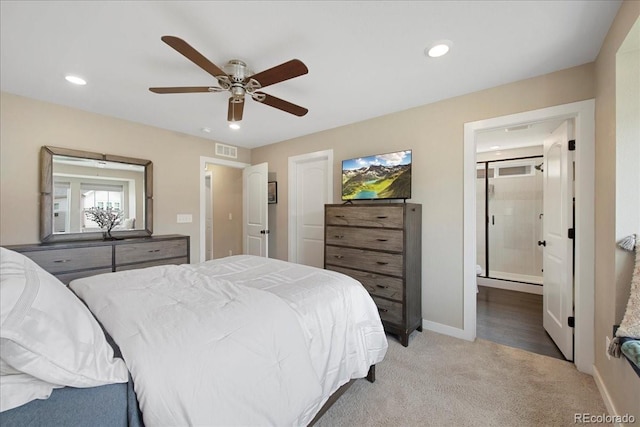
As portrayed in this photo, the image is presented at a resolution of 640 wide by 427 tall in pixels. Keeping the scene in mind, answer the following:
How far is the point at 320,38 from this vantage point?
68.8 inches

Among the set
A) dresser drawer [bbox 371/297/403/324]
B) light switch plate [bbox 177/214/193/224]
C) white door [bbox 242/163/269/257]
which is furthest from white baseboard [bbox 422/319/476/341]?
light switch plate [bbox 177/214/193/224]

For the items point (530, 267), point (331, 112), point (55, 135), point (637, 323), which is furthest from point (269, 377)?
point (530, 267)

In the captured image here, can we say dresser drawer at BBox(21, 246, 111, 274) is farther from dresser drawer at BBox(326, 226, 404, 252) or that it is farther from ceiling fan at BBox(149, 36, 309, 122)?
dresser drawer at BBox(326, 226, 404, 252)

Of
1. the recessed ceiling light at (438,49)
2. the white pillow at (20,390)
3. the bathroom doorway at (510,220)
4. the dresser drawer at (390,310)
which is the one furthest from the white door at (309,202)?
the white pillow at (20,390)

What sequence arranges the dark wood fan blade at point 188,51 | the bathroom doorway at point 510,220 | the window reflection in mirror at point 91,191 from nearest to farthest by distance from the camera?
Answer: 1. the dark wood fan blade at point 188,51
2. the window reflection in mirror at point 91,191
3. the bathroom doorway at point 510,220

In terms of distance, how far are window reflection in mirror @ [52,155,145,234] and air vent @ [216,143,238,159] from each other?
1.18 meters

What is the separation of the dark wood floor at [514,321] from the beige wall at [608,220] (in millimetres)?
574

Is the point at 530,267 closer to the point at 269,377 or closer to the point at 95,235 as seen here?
the point at 269,377

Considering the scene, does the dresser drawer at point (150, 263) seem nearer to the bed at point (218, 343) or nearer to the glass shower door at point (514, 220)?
the bed at point (218, 343)

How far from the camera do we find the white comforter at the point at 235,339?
862mm

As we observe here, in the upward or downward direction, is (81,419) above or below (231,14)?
below

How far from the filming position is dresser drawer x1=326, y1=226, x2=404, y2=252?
2498 millimetres

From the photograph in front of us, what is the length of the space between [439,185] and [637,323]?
1.71 meters

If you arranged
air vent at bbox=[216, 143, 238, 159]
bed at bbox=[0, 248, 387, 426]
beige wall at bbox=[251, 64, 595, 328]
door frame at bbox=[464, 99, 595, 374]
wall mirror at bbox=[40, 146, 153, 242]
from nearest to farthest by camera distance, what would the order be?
1. bed at bbox=[0, 248, 387, 426]
2. door frame at bbox=[464, 99, 595, 374]
3. beige wall at bbox=[251, 64, 595, 328]
4. wall mirror at bbox=[40, 146, 153, 242]
5. air vent at bbox=[216, 143, 238, 159]
